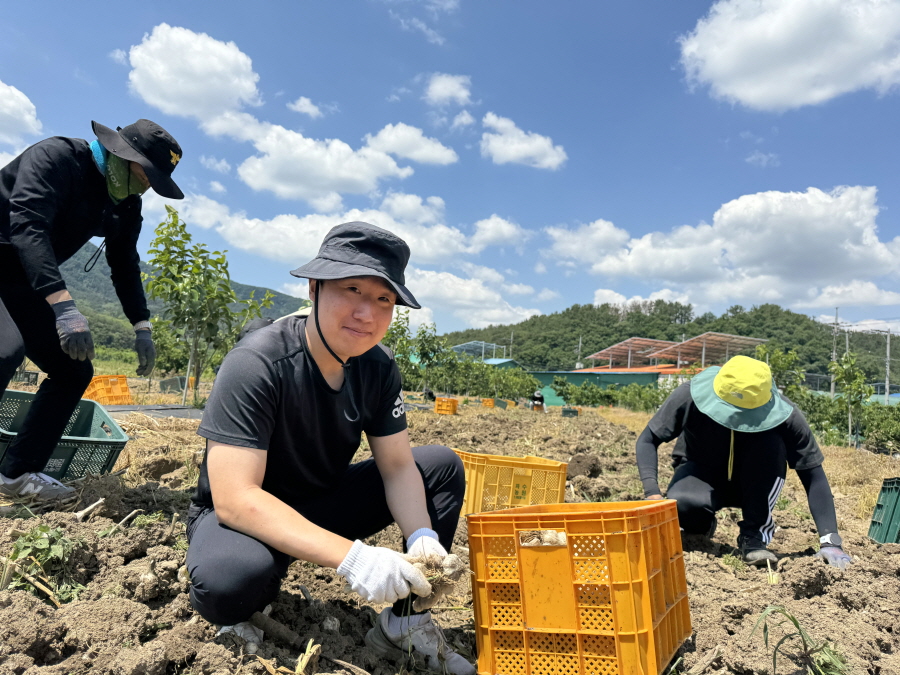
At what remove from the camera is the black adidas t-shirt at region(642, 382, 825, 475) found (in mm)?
3125

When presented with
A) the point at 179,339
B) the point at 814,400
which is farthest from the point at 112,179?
the point at 814,400

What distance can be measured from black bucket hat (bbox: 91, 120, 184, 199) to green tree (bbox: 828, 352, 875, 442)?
535 inches

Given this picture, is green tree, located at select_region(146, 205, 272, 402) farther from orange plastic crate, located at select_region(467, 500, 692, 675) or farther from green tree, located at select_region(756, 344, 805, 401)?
green tree, located at select_region(756, 344, 805, 401)

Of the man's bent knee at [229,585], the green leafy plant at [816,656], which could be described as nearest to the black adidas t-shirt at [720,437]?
the green leafy plant at [816,656]

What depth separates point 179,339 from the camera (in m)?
10.4

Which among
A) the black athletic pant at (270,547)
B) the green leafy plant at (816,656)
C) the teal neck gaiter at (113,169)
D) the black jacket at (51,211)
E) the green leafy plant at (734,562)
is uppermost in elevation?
the teal neck gaiter at (113,169)

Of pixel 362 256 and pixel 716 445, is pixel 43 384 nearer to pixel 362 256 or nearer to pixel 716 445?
pixel 362 256

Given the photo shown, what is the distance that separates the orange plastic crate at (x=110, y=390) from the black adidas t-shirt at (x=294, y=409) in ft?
28.6

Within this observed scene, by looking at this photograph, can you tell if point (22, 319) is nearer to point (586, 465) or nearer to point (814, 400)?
point (586, 465)

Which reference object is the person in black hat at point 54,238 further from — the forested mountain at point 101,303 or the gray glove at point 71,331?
the forested mountain at point 101,303

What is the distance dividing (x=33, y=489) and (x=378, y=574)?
2060 mm

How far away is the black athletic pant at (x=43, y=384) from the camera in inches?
101

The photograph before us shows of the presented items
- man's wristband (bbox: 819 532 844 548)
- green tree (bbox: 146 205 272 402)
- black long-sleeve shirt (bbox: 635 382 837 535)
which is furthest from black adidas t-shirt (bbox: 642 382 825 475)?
green tree (bbox: 146 205 272 402)

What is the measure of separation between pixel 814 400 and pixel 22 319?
68.5 feet
